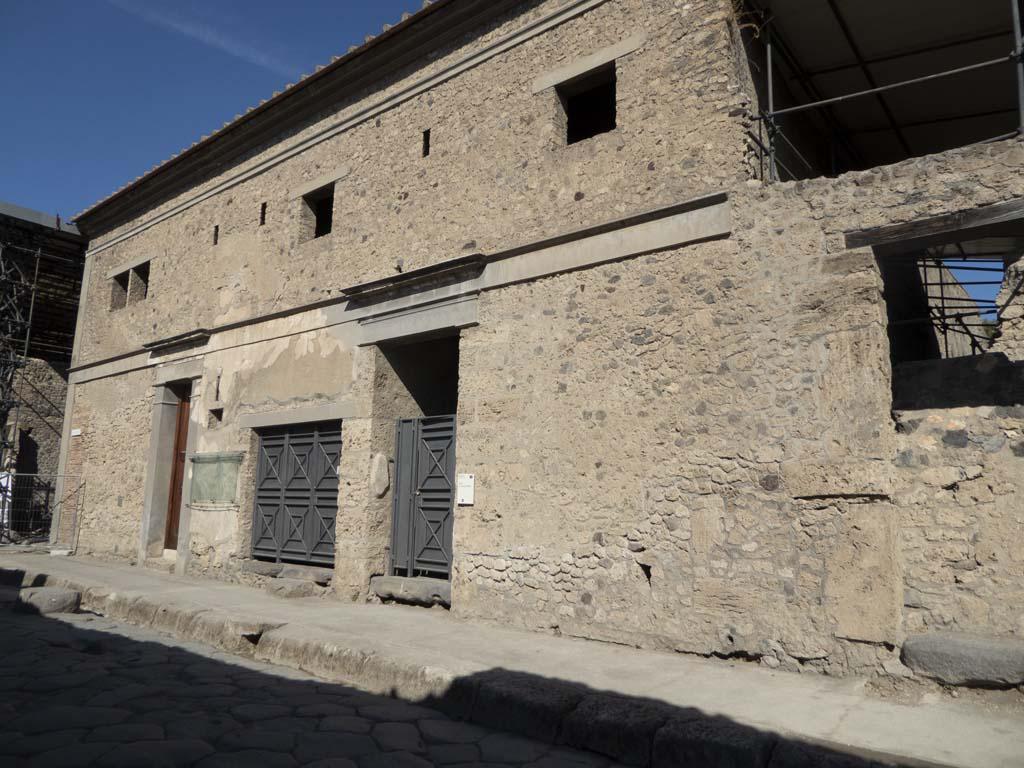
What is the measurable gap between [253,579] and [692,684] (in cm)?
617

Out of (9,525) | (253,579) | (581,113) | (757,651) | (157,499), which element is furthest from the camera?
(9,525)

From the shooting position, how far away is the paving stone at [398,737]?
3.56 meters

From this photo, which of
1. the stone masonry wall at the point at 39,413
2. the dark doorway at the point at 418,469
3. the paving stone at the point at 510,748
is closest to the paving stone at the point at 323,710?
the paving stone at the point at 510,748

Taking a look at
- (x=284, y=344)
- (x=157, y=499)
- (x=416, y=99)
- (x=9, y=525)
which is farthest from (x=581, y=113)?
(x=9, y=525)

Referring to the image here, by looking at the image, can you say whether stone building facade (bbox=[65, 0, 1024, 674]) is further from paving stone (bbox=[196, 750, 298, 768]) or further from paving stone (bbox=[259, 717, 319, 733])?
paving stone (bbox=[196, 750, 298, 768])

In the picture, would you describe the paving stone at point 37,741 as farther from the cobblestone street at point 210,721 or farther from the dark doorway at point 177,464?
the dark doorway at point 177,464

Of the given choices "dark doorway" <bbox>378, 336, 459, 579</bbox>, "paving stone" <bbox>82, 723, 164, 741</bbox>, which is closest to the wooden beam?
"dark doorway" <bbox>378, 336, 459, 579</bbox>

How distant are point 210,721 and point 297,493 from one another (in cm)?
509

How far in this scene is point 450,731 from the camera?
3.91m

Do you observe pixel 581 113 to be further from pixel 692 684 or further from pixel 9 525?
pixel 9 525

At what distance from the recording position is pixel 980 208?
457 cm

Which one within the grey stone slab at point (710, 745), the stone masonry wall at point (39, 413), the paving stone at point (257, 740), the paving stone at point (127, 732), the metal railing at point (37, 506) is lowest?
the paving stone at point (257, 740)

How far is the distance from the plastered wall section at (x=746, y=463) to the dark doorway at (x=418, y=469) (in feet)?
2.63

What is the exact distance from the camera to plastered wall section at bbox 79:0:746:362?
19.2 feet
